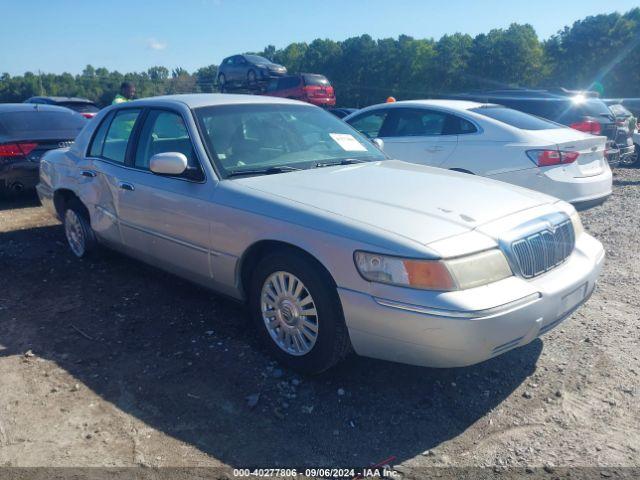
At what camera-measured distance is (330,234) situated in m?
3.06

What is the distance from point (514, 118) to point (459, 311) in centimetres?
483

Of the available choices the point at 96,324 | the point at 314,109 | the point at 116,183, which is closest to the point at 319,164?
the point at 314,109

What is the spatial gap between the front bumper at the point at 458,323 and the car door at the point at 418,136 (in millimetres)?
3982

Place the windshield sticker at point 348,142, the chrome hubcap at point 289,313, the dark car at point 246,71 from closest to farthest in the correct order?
the chrome hubcap at point 289,313 → the windshield sticker at point 348,142 → the dark car at point 246,71

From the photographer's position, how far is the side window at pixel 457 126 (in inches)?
267

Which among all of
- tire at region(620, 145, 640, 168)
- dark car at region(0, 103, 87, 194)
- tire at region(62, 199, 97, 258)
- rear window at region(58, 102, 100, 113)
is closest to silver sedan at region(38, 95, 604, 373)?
tire at region(62, 199, 97, 258)

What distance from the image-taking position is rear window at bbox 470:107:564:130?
6.72 metres

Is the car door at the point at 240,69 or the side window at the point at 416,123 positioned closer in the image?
the side window at the point at 416,123

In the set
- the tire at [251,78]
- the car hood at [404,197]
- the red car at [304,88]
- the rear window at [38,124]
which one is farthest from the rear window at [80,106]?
the car hood at [404,197]

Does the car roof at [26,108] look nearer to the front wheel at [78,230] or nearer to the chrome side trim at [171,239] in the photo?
the front wheel at [78,230]

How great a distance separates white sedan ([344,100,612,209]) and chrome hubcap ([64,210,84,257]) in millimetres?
3090

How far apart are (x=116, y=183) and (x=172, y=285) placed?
0.99 metres

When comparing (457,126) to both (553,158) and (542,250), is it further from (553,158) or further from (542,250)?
(542,250)

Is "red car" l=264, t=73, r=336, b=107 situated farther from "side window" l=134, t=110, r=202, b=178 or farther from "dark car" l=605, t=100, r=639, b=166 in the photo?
"side window" l=134, t=110, r=202, b=178
